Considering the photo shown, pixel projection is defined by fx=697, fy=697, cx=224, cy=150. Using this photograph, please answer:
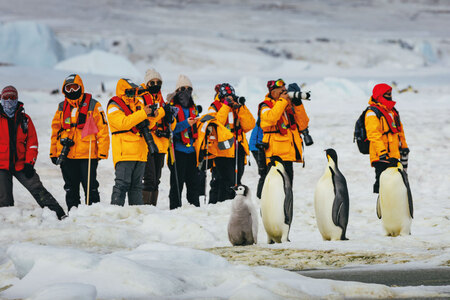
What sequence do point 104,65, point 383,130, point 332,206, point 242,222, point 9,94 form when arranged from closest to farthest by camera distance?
point 242,222 < point 332,206 < point 9,94 < point 383,130 < point 104,65

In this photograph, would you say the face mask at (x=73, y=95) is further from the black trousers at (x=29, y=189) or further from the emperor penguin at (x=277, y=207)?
the emperor penguin at (x=277, y=207)

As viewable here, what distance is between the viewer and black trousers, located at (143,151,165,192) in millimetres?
6184

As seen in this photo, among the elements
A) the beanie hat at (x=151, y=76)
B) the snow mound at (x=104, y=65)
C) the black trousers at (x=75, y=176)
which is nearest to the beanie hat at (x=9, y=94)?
the black trousers at (x=75, y=176)

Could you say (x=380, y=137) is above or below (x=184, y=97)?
below

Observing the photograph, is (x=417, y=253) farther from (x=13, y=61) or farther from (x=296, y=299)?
(x=13, y=61)

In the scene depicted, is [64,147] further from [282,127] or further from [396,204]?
[396,204]

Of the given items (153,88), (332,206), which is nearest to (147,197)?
(153,88)

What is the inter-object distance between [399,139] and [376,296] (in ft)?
11.4

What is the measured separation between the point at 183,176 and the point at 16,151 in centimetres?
151

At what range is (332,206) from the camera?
4895 millimetres

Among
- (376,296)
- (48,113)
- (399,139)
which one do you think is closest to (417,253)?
(376,296)

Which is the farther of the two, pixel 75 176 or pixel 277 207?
pixel 75 176

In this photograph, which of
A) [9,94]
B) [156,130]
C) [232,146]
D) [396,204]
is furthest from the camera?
[232,146]

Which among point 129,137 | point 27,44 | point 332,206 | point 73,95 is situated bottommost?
point 332,206
